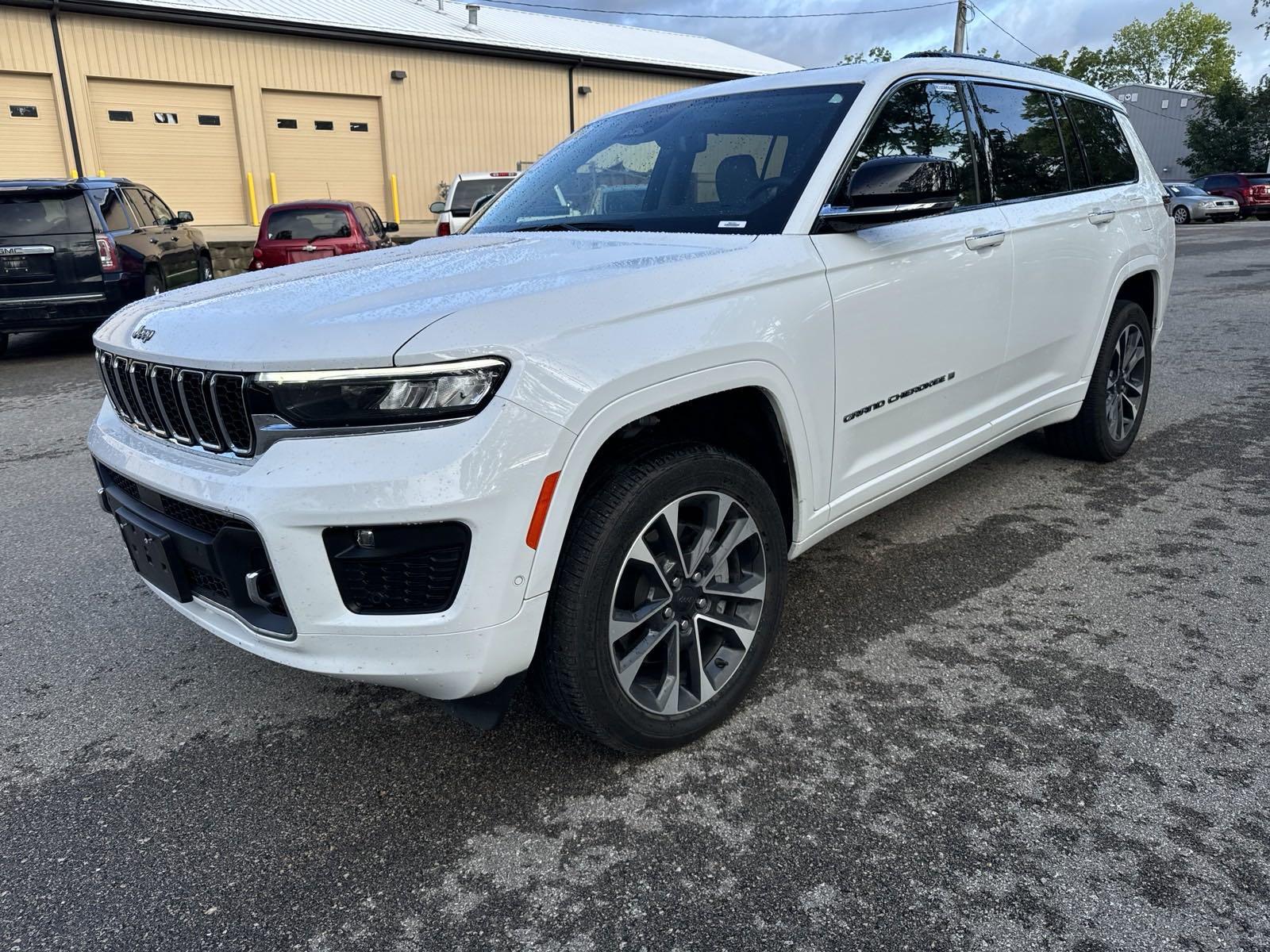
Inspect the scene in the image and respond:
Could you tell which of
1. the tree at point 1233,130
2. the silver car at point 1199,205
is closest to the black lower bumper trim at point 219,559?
the silver car at point 1199,205

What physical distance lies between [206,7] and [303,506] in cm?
2355

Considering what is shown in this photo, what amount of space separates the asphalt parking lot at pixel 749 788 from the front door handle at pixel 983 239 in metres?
1.28

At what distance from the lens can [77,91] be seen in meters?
19.8

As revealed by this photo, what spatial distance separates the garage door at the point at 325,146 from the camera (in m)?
22.5

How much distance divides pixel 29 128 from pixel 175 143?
111 inches

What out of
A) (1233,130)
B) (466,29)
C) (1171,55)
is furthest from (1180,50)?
(466,29)

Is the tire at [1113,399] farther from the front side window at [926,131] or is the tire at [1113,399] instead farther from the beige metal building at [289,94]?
the beige metal building at [289,94]

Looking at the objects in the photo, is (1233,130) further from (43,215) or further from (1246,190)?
(43,215)

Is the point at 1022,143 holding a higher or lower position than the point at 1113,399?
higher

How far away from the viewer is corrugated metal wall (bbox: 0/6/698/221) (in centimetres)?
1977

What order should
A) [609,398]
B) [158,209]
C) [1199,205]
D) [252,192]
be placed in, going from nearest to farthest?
[609,398] → [158,209] → [252,192] → [1199,205]

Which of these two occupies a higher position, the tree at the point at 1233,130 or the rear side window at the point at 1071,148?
the tree at the point at 1233,130

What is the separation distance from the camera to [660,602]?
8.04ft

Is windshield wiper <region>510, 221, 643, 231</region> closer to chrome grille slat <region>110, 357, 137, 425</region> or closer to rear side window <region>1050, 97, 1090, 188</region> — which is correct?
chrome grille slat <region>110, 357, 137, 425</region>
